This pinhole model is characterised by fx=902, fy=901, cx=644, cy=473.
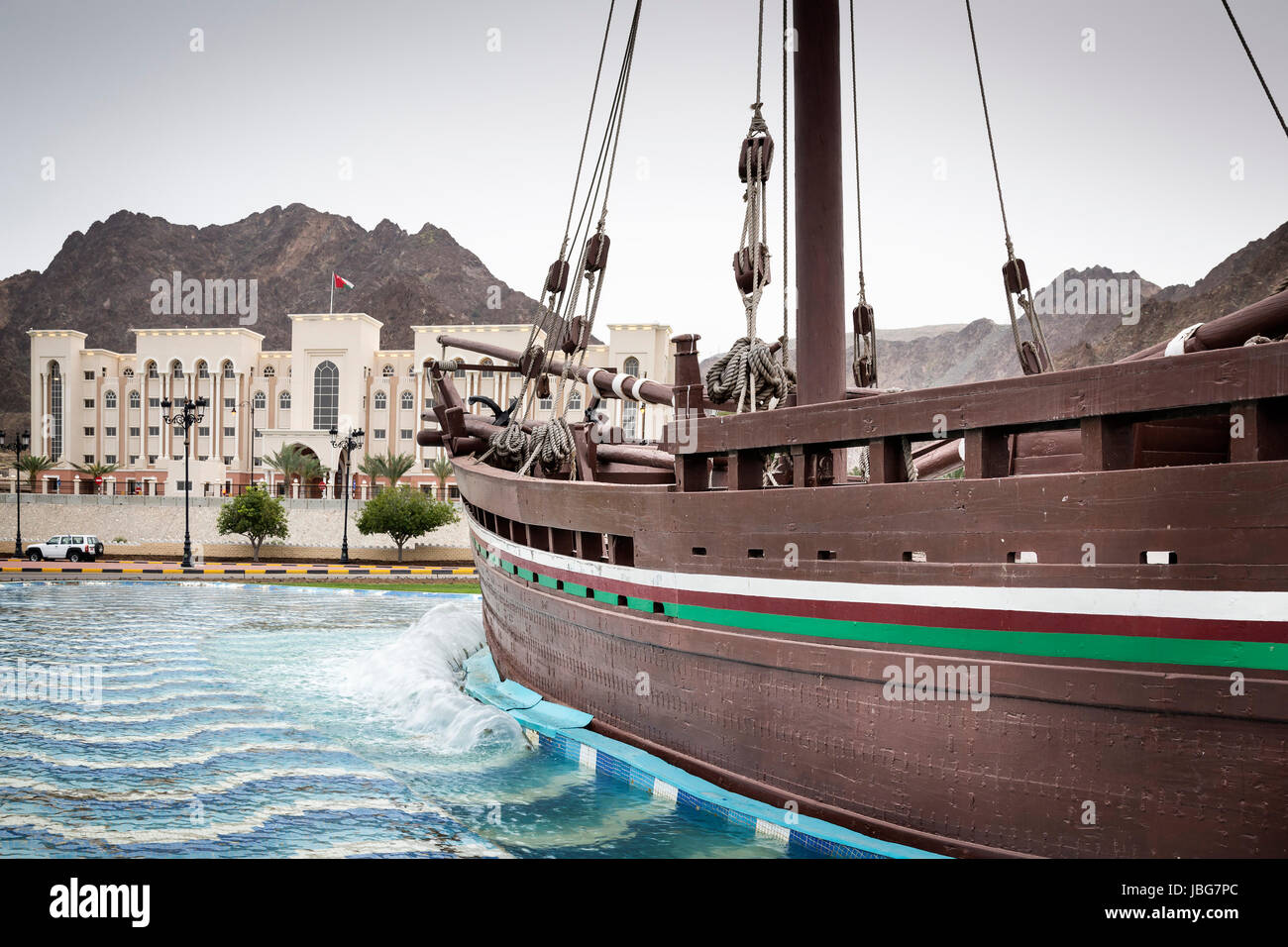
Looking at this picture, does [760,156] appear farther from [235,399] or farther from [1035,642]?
[235,399]

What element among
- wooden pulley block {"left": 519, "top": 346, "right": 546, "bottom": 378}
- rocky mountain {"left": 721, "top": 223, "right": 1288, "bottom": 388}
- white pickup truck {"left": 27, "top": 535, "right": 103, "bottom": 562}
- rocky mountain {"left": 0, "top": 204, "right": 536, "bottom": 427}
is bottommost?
white pickup truck {"left": 27, "top": 535, "right": 103, "bottom": 562}

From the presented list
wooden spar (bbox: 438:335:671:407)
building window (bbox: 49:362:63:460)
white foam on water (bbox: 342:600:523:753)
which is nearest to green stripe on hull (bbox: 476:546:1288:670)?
wooden spar (bbox: 438:335:671:407)

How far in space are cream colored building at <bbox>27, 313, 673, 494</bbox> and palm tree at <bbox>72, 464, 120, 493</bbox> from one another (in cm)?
57

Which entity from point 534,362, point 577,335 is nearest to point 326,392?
point 534,362

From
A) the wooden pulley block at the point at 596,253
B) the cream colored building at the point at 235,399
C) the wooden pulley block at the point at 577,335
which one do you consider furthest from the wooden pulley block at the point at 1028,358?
the cream colored building at the point at 235,399

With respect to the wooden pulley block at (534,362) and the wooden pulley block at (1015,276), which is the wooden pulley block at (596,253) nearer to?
the wooden pulley block at (534,362)

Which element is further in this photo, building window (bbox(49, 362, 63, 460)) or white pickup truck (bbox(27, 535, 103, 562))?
building window (bbox(49, 362, 63, 460))

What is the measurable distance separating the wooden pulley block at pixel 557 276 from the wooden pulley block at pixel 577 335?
0.70 meters

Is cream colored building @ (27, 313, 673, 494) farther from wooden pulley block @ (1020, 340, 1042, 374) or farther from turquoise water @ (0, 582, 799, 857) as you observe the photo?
wooden pulley block @ (1020, 340, 1042, 374)

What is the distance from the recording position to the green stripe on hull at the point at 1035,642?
3494 millimetres

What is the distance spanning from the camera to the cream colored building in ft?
197

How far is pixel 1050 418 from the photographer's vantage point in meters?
4.06

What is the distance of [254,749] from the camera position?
7793 mm
